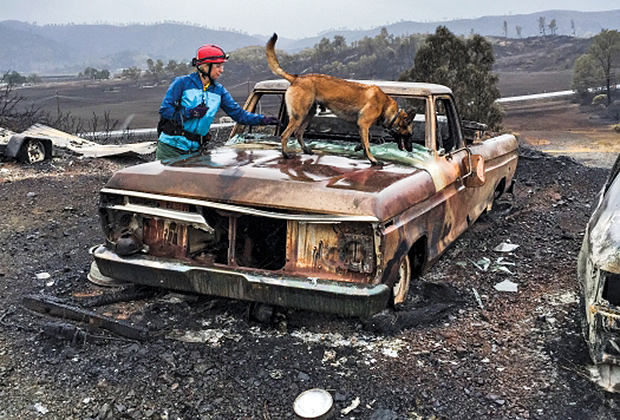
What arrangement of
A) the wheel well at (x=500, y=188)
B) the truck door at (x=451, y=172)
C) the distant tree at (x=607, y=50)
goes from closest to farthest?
the truck door at (x=451, y=172) < the wheel well at (x=500, y=188) < the distant tree at (x=607, y=50)

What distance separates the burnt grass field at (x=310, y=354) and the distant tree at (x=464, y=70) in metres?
8.77

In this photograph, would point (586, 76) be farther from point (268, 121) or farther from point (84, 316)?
point (84, 316)

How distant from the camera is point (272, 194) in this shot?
12.2ft

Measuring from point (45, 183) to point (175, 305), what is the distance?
5432 millimetres

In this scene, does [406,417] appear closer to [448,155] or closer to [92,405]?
[92,405]

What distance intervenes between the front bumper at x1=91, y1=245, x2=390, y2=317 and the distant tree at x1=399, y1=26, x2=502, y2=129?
36.2ft

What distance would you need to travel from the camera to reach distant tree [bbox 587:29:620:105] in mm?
31469

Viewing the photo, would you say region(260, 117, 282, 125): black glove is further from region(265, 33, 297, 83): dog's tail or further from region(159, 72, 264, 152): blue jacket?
region(265, 33, 297, 83): dog's tail

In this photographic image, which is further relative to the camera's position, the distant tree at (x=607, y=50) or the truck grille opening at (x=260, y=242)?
the distant tree at (x=607, y=50)

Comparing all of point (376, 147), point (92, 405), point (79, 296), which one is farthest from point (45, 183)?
point (92, 405)

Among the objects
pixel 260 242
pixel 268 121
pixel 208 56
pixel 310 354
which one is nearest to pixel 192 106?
pixel 208 56

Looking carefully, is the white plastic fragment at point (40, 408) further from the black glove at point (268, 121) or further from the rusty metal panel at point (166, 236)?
the black glove at point (268, 121)

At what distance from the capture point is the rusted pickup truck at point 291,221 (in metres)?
3.61

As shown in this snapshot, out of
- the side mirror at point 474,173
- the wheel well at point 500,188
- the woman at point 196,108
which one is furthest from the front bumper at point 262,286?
the wheel well at point 500,188
